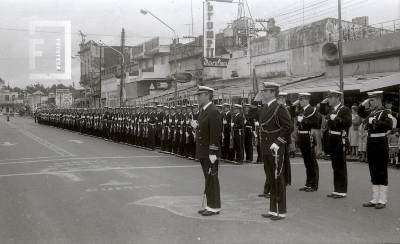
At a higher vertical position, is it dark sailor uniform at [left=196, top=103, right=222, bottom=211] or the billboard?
the billboard

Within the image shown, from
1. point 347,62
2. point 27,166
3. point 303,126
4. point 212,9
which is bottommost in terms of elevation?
point 27,166

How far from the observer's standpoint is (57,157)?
54.9 feet

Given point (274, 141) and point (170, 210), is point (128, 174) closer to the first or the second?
point (170, 210)

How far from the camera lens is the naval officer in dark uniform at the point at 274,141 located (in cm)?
716

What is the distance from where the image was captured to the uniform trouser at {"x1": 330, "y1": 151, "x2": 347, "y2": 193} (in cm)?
884

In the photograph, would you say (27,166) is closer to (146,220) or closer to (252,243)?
(146,220)

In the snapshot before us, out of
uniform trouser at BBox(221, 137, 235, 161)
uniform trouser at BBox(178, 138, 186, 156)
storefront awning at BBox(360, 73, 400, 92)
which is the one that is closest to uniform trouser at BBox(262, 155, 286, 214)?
uniform trouser at BBox(221, 137, 235, 161)

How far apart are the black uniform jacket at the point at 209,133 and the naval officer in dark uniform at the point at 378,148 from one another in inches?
107

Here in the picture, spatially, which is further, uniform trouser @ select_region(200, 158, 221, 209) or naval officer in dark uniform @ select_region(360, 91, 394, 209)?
naval officer in dark uniform @ select_region(360, 91, 394, 209)

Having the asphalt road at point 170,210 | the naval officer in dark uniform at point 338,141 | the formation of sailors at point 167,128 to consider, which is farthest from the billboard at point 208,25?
the naval officer in dark uniform at point 338,141

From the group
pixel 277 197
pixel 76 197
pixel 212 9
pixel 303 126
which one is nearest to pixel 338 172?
pixel 303 126

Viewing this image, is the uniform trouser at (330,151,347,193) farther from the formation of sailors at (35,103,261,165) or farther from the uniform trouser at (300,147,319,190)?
the formation of sailors at (35,103,261,165)

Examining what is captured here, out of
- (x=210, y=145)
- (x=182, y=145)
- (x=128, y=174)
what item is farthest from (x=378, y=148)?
(x=182, y=145)

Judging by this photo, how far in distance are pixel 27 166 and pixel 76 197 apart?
19.4 ft
